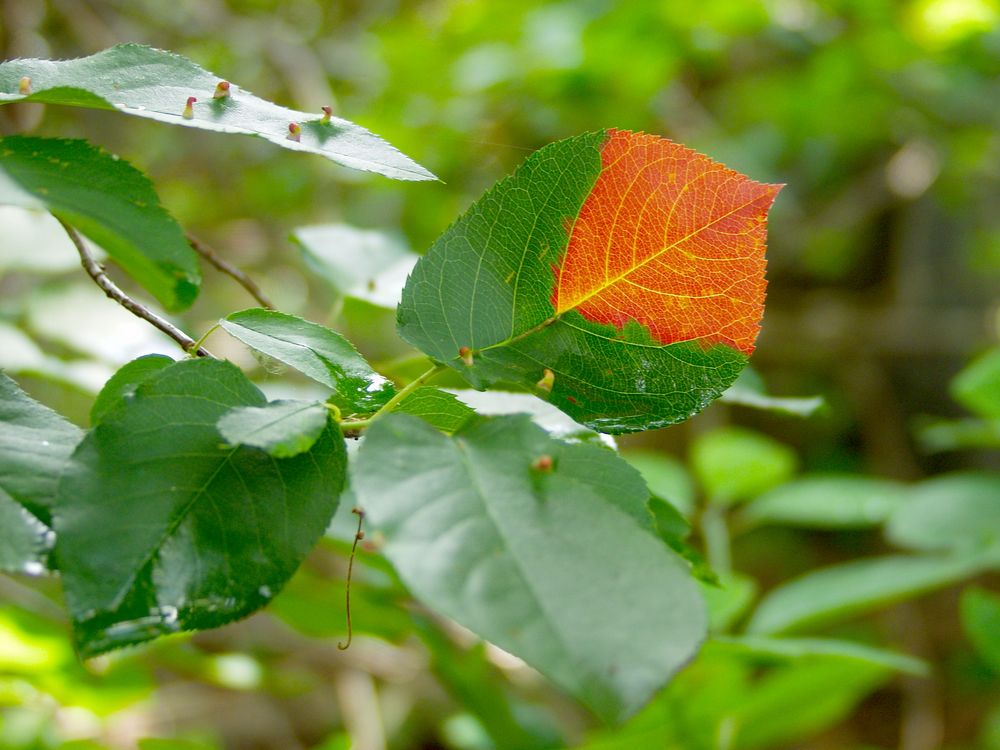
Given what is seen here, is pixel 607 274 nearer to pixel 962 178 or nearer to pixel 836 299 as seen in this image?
pixel 962 178

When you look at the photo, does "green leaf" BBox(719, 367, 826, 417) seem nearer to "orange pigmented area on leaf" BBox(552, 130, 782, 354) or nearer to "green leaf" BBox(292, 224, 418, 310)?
"orange pigmented area on leaf" BBox(552, 130, 782, 354)

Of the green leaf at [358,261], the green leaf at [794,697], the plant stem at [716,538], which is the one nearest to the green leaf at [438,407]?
the green leaf at [358,261]

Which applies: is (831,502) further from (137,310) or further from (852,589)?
(137,310)

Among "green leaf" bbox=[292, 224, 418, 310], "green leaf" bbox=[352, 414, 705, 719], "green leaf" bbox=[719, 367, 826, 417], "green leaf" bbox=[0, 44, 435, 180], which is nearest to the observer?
"green leaf" bbox=[352, 414, 705, 719]

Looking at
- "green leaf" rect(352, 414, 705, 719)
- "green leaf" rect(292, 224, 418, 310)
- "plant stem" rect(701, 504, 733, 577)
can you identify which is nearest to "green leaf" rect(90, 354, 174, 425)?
"green leaf" rect(352, 414, 705, 719)

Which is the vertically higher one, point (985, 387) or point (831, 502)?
point (985, 387)

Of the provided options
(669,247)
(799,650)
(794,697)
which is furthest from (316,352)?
(794,697)
